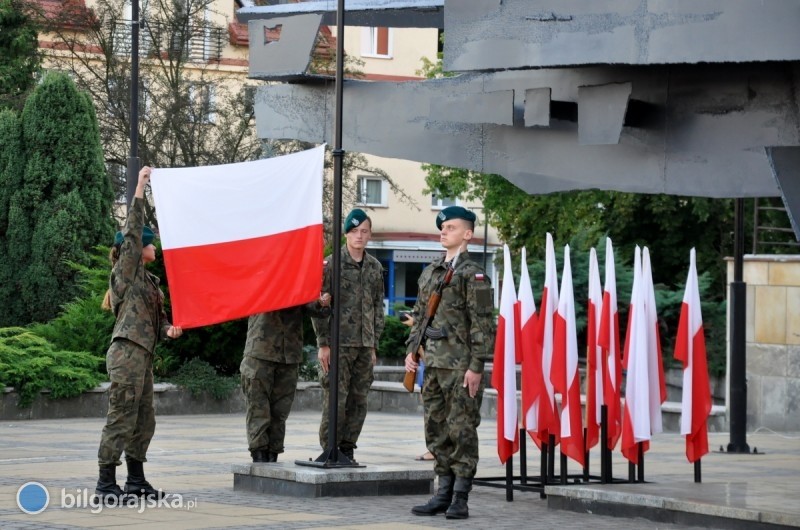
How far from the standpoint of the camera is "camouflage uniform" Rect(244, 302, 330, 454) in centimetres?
1200

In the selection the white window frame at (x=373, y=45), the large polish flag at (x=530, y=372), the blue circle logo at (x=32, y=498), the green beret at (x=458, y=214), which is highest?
the white window frame at (x=373, y=45)

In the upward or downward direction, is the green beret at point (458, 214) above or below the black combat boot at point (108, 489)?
above

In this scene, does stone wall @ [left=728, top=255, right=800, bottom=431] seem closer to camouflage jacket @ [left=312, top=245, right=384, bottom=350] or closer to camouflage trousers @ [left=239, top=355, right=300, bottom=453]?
camouflage jacket @ [left=312, top=245, right=384, bottom=350]

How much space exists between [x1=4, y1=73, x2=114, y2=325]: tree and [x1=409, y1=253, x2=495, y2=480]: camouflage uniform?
22.7 metres

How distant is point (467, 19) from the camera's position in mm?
10430

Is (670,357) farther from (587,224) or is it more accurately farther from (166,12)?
(166,12)

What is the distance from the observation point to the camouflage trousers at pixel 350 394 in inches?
488

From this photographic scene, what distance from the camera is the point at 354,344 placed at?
492 inches

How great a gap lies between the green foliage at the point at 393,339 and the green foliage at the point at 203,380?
793 centimetres

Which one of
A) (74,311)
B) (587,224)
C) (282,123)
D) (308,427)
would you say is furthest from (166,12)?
(282,123)

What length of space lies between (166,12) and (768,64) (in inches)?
1289

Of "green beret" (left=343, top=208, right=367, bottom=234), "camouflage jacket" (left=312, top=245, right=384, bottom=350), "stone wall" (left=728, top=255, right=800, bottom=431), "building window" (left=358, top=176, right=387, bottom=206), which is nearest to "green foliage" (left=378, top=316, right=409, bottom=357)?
"stone wall" (left=728, top=255, right=800, bottom=431)

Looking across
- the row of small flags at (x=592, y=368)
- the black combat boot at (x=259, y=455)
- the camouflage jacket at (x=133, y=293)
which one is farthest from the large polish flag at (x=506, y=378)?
the camouflage jacket at (x=133, y=293)

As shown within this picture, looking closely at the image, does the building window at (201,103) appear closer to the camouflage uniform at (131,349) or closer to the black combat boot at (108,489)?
the camouflage uniform at (131,349)
